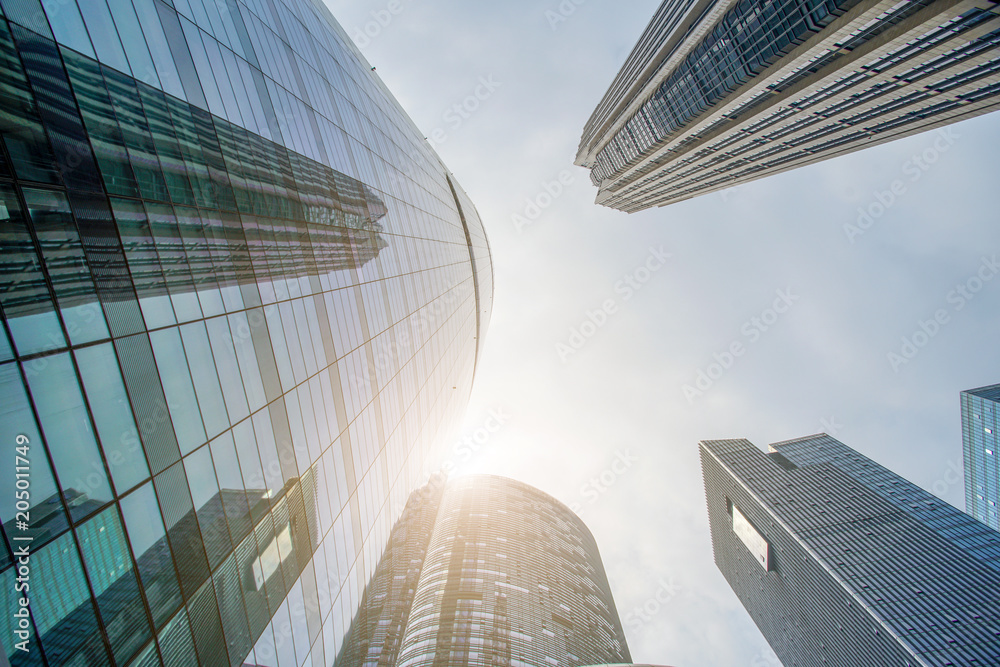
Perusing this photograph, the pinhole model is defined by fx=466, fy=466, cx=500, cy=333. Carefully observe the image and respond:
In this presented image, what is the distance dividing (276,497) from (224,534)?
2.65 metres

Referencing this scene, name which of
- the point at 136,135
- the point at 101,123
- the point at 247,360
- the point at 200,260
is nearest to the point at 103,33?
the point at 136,135

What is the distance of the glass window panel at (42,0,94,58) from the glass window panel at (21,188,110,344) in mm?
2889

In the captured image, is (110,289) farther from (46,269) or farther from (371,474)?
(371,474)

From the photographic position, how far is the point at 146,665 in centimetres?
912

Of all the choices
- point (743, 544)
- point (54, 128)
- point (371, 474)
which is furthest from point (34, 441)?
point (743, 544)

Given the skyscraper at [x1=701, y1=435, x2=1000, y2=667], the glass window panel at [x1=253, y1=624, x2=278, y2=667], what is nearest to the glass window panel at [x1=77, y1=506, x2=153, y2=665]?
the glass window panel at [x1=253, y1=624, x2=278, y2=667]

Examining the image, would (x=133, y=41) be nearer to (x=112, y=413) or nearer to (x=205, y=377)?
(x=205, y=377)

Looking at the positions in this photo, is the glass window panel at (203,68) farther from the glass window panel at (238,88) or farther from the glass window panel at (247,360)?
the glass window panel at (247,360)

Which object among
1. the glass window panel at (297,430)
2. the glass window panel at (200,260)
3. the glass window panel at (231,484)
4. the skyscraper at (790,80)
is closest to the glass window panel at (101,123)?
the glass window panel at (200,260)

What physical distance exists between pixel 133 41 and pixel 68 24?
6.25ft

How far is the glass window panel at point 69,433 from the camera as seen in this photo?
7.14m

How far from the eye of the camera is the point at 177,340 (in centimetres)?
1014

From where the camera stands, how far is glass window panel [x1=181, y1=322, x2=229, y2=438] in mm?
10578

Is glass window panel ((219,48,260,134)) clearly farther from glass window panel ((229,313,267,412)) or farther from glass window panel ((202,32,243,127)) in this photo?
glass window panel ((229,313,267,412))
